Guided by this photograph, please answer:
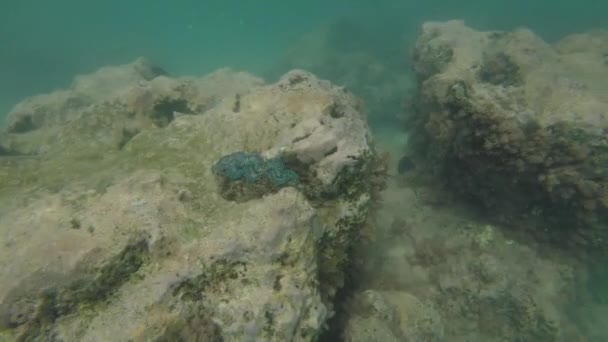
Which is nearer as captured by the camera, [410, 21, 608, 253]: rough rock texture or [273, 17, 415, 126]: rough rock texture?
[410, 21, 608, 253]: rough rock texture

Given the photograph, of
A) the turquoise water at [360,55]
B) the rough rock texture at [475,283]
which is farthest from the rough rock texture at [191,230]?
the rough rock texture at [475,283]

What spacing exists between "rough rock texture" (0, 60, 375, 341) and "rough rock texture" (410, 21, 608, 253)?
2.37 metres

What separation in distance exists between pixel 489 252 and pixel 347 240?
3216 millimetres

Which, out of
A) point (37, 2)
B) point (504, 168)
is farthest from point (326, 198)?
point (37, 2)

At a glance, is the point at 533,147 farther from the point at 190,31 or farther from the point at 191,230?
the point at 190,31

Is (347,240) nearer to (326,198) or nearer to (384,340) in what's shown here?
(326,198)

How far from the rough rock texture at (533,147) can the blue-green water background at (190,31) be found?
69.5 ft

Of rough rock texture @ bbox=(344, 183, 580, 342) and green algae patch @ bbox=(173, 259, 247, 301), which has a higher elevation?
green algae patch @ bbox=(173, 259, 247, 301)

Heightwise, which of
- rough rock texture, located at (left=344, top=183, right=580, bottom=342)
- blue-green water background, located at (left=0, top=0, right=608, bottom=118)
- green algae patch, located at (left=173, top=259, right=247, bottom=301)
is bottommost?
rough rock texture, located at (left=344, top=183, right=580, bottom=342)

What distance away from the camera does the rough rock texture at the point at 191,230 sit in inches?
123

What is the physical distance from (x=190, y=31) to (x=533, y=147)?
75105 millimetres

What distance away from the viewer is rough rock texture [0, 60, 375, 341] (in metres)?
3.13

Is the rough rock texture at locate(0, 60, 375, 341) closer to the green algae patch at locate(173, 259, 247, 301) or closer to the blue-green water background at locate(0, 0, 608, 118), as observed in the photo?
the green algae patch at locate(173, 259, 247, 301)

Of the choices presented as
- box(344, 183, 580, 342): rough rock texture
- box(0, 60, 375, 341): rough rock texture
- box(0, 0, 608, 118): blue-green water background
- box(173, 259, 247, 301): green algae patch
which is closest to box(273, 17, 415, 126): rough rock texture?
box(0, 0, 608, 118): blue-green water background
